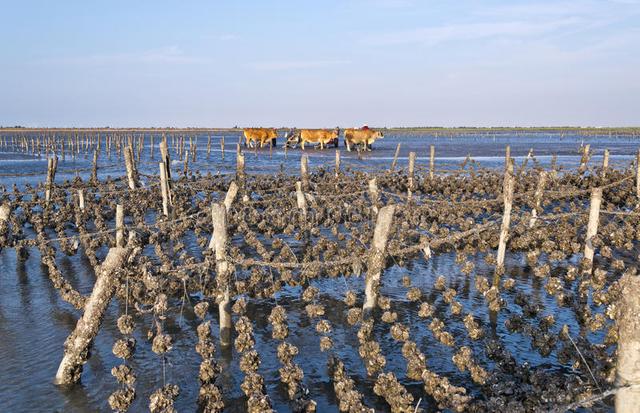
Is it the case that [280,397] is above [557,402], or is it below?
below

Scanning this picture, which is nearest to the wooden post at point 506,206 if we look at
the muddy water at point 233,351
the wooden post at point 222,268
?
the muddy water at point 233,351

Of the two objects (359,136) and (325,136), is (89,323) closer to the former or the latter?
(359,136)

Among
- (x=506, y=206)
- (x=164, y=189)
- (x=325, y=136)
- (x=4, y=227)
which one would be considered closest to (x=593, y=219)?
(x=506, y=206)

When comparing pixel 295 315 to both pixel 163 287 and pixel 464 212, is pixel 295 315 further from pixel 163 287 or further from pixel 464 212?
pixel 464 212

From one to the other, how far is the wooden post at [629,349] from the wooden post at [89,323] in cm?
549

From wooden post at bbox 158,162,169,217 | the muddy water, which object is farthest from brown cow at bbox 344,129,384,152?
the muddy water

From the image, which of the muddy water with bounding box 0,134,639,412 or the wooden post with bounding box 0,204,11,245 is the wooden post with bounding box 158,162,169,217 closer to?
the wooden post with bounding box 0,204,11,245

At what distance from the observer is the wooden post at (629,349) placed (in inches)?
127

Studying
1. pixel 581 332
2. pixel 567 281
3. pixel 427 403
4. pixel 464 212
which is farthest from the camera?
pixel 464 212

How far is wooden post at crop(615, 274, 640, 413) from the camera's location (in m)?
3.24

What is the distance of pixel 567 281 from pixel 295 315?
5.61m

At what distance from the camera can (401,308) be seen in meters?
9.52

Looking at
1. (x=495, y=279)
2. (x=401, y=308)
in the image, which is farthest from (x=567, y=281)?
(x=401, y=308)

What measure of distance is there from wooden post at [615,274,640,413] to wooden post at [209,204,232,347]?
5517mm
